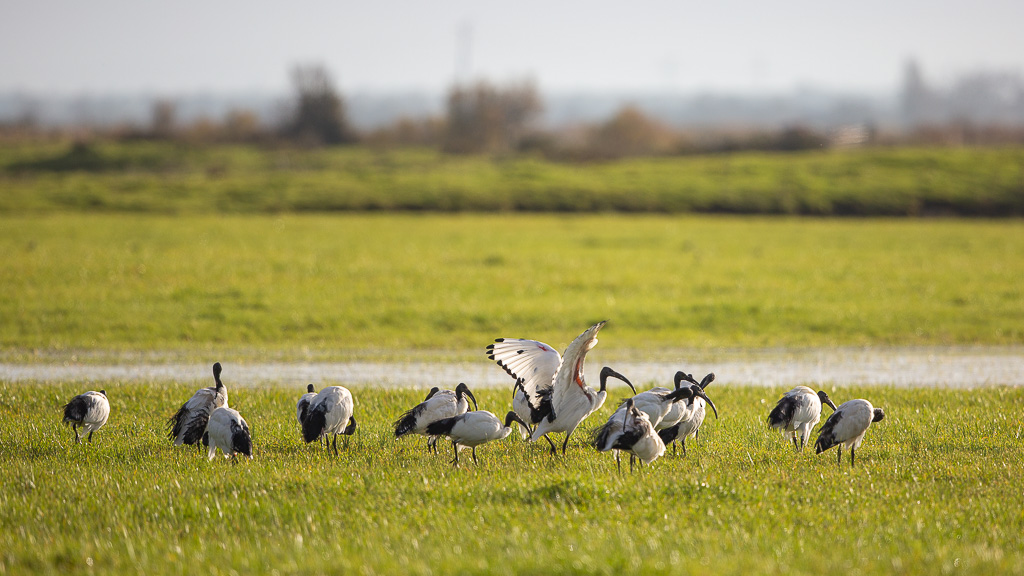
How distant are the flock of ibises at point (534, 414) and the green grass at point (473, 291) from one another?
330 inches

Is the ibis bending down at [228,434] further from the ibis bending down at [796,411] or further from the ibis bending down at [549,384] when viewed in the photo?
the ibis bending down at [796,411]

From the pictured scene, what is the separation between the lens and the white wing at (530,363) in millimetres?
10984

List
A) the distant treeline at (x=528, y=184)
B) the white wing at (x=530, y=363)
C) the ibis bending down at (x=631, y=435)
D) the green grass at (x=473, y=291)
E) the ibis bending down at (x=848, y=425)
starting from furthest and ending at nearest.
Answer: the distant treeline at (x=528, y=184), the green grass at (x=473, y=291), the white wing at (x=530, y=363), the ibis bending down at (x=848, y=425), the ibis bending down at (x=631, y=435)

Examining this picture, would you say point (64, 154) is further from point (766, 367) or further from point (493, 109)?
point (766, 367)

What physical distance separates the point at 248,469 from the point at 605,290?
62.8 feet

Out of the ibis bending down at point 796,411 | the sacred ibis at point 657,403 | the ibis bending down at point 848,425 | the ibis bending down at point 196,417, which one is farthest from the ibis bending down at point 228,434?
the ibis bending down at point 848,425

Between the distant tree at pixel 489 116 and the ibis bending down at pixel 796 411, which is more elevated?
the distant tree at pixel 489 116

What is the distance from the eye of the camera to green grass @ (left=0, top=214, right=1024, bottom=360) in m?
21.6

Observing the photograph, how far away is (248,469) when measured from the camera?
9.78 meters

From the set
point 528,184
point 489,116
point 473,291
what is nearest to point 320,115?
point 489,116

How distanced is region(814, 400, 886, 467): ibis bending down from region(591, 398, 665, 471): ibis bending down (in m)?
1.96

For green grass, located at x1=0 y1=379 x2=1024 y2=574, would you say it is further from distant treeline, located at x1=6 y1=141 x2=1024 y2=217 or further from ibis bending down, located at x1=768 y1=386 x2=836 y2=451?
distant treeline, located at x1=6 y1=141 x2=1024 y2=217

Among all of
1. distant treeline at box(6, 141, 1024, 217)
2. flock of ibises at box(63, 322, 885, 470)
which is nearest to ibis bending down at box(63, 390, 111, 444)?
flock of ibises at box(63, 322, 885, 470)

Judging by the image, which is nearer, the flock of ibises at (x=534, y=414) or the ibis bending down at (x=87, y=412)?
the flock of ibises at (x=534, y=414)
